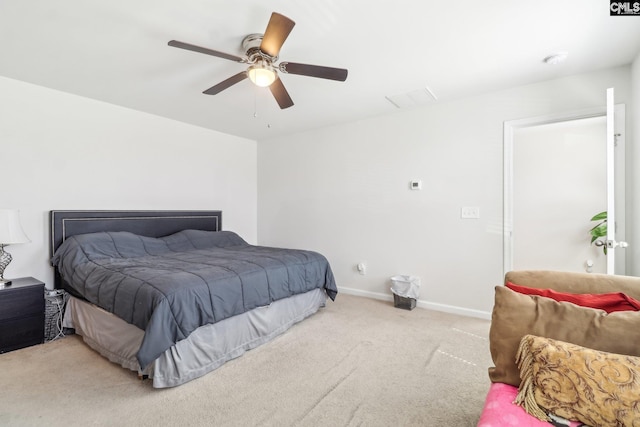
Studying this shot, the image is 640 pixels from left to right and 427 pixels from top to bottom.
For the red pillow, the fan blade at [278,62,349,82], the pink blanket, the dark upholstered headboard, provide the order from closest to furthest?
the pink blanket < the red pillow < the fan blade at [278,62,349,82] < the dark upholstered headboard

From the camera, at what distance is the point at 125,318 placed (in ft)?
6.90

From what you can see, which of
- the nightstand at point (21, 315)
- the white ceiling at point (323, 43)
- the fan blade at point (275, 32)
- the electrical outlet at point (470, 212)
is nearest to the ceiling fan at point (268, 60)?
the fan blade at point (275, 32)

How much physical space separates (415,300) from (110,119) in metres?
4.22

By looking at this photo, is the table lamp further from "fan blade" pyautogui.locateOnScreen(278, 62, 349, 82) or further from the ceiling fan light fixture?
"fan blade" pyautogui.locateOnScreen(278, 62, 349, 82)

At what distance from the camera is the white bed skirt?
2.02 m

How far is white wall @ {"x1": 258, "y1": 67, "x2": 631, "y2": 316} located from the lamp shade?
10.3 ft

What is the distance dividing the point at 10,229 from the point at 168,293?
1.81 m

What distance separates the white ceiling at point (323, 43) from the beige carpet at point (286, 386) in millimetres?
2424

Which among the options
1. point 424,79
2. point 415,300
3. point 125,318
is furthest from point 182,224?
point 424,79

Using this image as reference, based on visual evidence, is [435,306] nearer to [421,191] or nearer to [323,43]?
[421,191]

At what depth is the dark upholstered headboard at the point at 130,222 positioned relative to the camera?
3123mm

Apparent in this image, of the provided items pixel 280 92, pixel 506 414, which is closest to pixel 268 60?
pixel 280 92

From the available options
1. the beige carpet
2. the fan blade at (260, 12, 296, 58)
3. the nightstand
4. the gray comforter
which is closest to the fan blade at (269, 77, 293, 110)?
the fan blade at (260, 12, 296, 58)

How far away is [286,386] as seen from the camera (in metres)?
2.01
